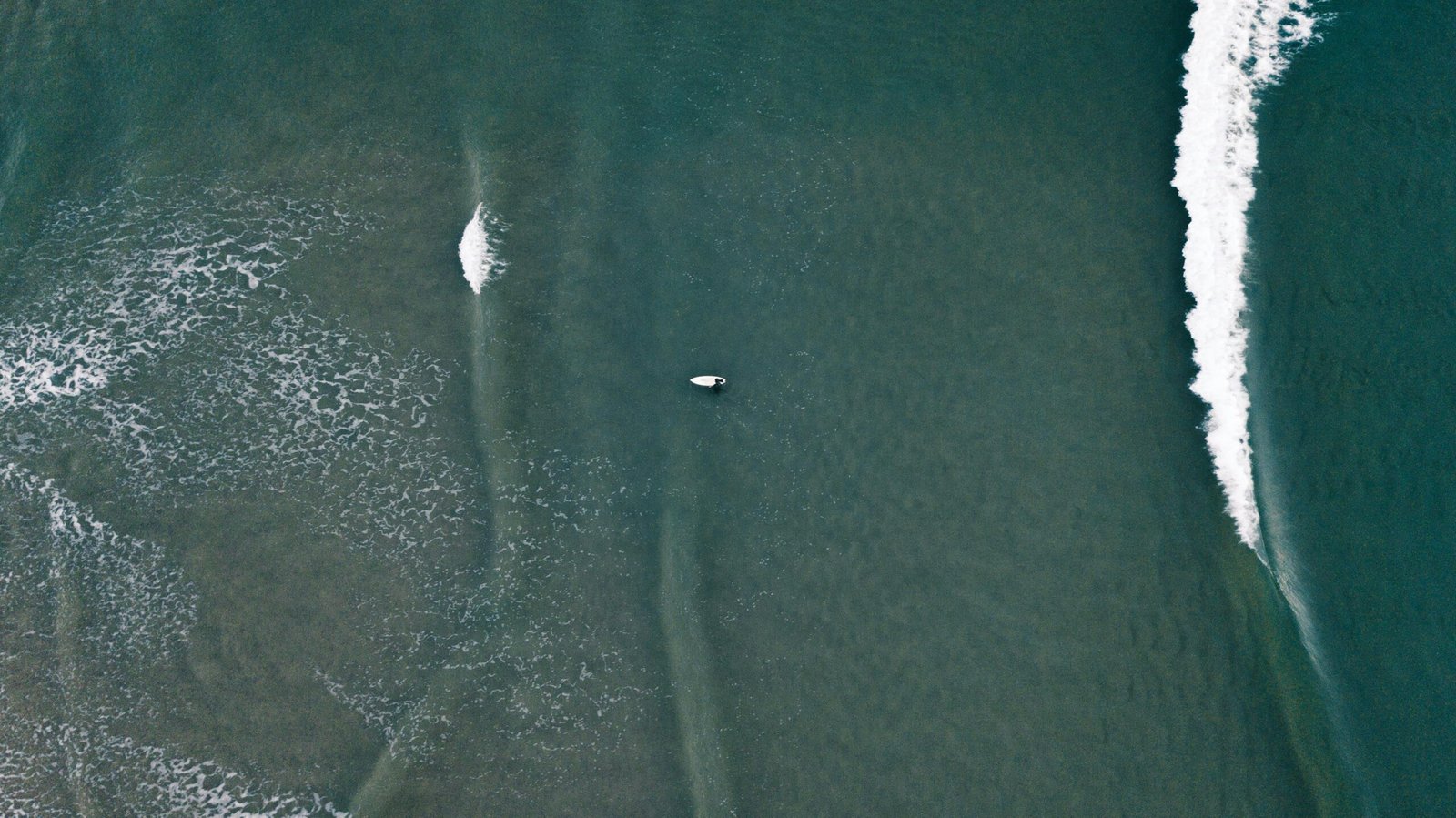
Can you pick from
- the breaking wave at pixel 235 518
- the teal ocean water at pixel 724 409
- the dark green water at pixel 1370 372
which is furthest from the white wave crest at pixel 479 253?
the dark green water at pixel 1370 372

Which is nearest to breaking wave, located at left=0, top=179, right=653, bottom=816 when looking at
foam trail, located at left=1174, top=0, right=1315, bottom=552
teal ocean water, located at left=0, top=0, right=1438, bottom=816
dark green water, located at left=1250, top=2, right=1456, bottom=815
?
teal ocean water, located at left=0, top=0, right=1438, bottom=816

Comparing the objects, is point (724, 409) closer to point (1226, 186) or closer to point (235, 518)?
point (235, 518)

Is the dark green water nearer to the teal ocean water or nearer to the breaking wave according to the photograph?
the teal ocean water

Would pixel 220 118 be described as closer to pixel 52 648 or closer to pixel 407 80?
pixel 407 80

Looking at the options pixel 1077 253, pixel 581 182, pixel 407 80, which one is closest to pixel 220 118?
pixel 407 80

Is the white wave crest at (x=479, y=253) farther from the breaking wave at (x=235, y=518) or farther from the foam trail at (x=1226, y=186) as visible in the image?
the foam trail at (x=1226, y=186)

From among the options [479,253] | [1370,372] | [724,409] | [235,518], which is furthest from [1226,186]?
[235,518]
